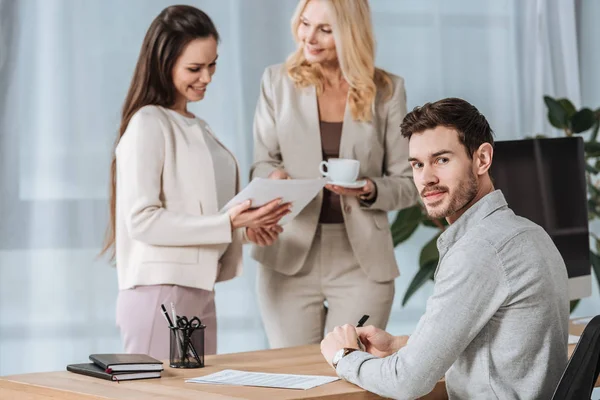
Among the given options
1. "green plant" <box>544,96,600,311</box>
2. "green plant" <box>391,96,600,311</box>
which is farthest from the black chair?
"green plant" <box>544,96,600,311</box>

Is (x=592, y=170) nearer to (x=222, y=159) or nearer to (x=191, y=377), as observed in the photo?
(x=222, y=159)

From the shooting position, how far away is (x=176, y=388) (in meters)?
1.80

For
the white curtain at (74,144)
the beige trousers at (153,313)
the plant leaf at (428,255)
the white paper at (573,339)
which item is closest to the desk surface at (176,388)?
the beige trousers at (153,313)

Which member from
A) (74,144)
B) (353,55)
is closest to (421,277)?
(353,55)

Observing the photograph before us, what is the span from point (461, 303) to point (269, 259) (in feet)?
4.61

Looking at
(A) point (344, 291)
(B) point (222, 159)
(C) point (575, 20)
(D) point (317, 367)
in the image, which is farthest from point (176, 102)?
Result: (C) point (575, 20)

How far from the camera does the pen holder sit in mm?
2064

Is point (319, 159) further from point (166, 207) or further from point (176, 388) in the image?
point (176, 388)

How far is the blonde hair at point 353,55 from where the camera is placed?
2992 mm

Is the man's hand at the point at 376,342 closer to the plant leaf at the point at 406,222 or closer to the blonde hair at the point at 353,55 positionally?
the blonde hair at the point at 353,55

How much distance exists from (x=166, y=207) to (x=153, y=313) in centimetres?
32

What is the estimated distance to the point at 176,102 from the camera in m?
2.82

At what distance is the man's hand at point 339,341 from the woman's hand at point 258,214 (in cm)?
79

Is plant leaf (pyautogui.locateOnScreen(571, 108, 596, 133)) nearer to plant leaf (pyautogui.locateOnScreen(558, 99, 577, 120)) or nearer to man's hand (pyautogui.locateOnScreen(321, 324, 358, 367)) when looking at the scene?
plant leaf (pyautogui.locateOnScreen(558, 99, 577, 120))
